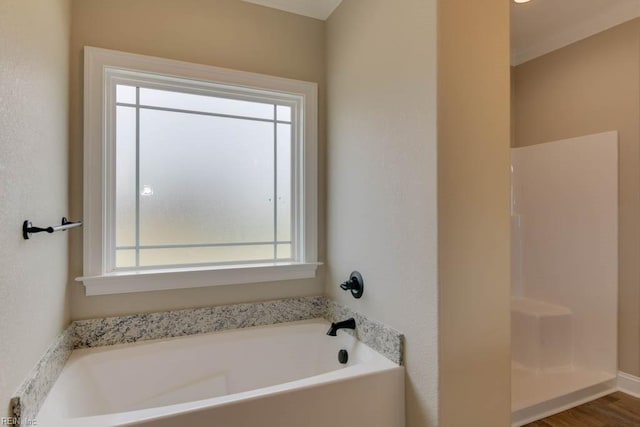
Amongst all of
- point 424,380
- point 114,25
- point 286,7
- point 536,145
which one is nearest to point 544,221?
point 536,145

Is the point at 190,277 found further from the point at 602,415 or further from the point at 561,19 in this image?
the point at 561,19

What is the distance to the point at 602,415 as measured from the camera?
6.86ft

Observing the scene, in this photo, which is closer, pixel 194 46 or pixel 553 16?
pixel 194 46

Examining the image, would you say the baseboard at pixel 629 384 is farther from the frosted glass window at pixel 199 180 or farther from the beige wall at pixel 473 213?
the frosted glass window at pixel 199 180

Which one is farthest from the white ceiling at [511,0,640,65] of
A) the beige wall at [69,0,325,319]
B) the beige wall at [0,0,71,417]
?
the beige wall at [0,0,71,417]

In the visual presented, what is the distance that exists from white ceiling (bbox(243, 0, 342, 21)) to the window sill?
1608mm

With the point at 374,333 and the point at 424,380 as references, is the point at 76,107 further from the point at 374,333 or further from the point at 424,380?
the point at 424,380

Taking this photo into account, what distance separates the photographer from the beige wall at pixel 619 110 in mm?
2326

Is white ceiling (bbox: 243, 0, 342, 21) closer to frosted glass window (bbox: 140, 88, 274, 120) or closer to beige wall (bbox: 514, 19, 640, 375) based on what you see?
frosted glass window (bbox: 140, 88, 274, 120)

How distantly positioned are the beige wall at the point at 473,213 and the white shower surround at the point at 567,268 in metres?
1.09

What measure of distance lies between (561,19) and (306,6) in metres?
1.93

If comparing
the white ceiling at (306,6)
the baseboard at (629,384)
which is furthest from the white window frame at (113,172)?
the baseboard at (629,384)

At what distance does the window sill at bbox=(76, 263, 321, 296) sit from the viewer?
169 centimetres

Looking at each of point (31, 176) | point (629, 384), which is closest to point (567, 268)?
point (629, 384)
